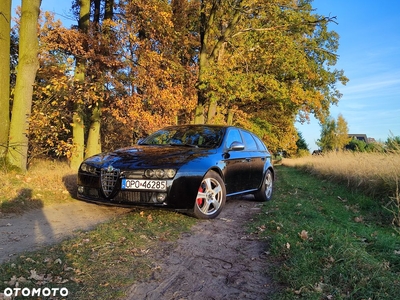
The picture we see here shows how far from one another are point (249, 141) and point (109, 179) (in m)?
3.68

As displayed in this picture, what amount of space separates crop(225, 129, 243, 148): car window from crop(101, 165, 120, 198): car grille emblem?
2170 mm

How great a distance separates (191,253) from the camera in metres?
3.68

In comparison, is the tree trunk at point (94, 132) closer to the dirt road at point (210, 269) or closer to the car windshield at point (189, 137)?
the car windshield at point (189, 137)

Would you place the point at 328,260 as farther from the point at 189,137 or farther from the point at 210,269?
the point at 189,137

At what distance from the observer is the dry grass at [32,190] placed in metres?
5.77

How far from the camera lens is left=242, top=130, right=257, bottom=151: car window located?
24.8ft

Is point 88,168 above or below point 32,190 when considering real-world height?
above

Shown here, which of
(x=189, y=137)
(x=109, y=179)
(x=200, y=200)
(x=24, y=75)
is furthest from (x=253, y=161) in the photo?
(x=24, y=75)

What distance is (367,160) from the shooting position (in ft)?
34.6

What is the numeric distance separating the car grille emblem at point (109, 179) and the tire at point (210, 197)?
124 centimetres

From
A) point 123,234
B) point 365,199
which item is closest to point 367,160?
point 365,199

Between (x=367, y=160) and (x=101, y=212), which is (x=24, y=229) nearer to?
(x=101, y=212)
